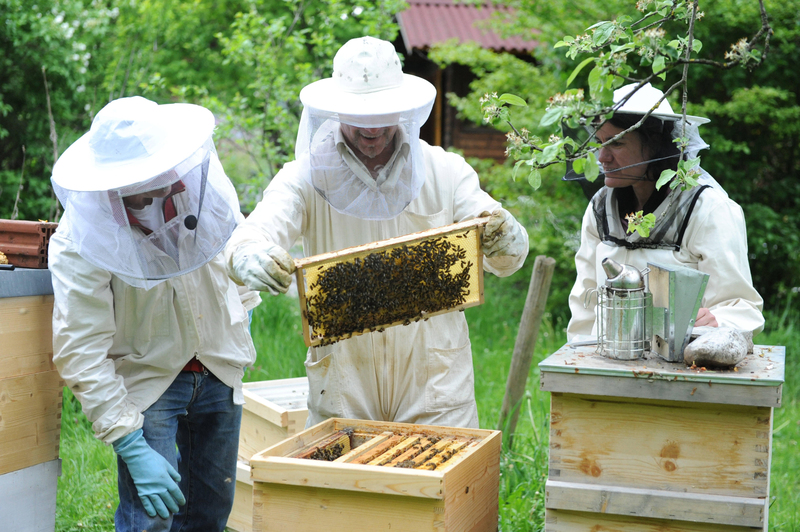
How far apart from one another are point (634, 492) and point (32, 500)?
225cm

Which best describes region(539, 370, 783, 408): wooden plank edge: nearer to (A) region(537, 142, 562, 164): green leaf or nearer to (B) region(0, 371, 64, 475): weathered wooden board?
(A) region(537, 142, 562, 164): green leaf

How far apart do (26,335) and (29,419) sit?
33cm

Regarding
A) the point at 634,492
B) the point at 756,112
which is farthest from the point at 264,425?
the point at 756,112

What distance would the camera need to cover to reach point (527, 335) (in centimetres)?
435

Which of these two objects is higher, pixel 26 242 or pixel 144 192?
pixel 144 192

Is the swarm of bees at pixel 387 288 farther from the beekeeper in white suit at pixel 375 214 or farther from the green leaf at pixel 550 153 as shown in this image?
the green leaf at pixel 550 153

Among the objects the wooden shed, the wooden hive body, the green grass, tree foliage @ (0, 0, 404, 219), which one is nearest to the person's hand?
the green grass

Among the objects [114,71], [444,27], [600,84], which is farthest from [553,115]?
[444,27]

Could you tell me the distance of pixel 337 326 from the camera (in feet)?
8.34

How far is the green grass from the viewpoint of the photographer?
3920mm

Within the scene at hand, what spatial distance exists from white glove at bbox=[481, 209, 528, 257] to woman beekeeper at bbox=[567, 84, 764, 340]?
16.3 inches

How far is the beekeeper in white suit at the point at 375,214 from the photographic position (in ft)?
8.99

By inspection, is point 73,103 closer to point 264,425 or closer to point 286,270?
point 264,425

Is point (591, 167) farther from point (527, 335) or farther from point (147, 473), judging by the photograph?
point (527, 335)
